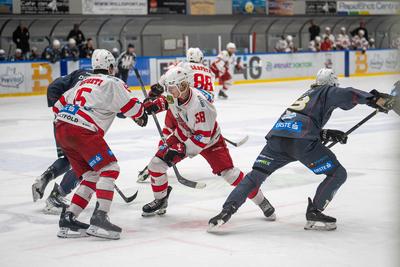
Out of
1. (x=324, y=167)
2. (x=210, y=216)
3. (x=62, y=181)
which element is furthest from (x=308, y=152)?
(x=62, y=181)

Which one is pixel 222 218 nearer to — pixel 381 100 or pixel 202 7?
pixel 381 100

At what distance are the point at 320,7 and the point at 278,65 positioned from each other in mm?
8238

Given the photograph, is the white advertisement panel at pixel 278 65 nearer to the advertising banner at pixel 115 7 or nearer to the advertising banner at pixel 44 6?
the advertising banner at pixel 115 7

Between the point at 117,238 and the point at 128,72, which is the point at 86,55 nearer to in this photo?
the point at 128,72

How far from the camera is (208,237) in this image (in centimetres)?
518

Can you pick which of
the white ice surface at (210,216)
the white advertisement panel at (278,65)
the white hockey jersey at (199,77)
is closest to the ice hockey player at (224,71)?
the white advertisement panel at (278,65)

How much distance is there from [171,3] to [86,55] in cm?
617

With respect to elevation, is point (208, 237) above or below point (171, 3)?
below

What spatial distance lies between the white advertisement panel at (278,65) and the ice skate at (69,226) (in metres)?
15.9

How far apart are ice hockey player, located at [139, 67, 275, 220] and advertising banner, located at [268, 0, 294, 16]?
78.8 feet

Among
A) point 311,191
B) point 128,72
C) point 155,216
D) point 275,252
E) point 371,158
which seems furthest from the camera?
point 128,72

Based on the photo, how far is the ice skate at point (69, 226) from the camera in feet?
Result: 17.2

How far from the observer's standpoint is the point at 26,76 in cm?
1872

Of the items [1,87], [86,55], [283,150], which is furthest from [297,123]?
[86,55]
